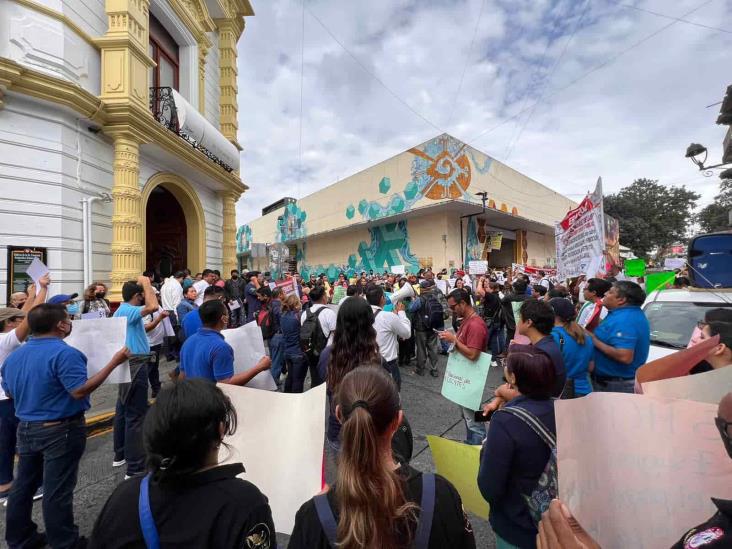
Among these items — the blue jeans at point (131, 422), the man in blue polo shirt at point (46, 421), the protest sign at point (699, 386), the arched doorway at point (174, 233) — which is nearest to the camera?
the protest sign at point (699, 386)

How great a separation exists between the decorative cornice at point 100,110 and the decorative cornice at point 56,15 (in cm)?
125

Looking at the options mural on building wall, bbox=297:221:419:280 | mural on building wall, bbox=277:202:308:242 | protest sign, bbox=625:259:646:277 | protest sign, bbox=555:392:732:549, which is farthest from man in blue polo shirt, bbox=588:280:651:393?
mural on building wall, bbox=277:202:308:242

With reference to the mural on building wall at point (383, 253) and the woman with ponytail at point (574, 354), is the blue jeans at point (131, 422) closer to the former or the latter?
the woman with ponytail at point (574, 354)

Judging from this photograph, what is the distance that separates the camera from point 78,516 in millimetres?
2889

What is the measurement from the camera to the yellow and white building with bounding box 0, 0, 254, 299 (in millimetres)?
6742

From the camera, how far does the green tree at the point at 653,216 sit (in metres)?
35.3

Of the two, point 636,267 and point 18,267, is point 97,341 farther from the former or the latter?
point 636,267

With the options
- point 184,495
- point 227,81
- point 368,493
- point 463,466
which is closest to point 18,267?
point 184,495

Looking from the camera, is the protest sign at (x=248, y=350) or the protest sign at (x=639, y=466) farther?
the protest sign at (x=248, y=350)

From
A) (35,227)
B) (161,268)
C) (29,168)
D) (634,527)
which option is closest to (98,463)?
(634,527)

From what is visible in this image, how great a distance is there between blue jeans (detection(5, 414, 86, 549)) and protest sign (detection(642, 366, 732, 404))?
3.43 m

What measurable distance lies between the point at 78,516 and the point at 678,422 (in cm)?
396

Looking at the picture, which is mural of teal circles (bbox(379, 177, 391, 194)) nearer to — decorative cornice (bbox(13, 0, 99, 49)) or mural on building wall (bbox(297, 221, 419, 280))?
mural on building wall (bbox(297, 221, 419, 280))

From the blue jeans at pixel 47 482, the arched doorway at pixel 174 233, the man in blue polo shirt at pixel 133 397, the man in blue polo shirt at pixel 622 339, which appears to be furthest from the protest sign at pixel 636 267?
the blue jeans at pixel 47 482
